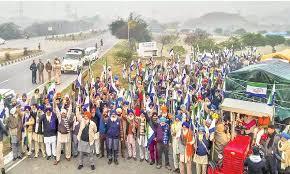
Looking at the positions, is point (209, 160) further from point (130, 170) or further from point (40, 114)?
point (40, 114)

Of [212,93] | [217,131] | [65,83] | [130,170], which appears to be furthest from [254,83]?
[65,83]

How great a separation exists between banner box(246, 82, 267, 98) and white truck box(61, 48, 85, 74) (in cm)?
1731

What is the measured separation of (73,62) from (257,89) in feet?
61.7

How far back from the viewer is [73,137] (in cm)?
1128

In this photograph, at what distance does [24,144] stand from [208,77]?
32.8ft

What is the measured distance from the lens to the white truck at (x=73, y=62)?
99.2ft

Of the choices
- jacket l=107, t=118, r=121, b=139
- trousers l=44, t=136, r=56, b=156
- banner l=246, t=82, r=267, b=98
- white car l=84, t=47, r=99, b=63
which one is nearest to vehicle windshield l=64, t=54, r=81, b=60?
white car l=84, t=47, r=99, b=63

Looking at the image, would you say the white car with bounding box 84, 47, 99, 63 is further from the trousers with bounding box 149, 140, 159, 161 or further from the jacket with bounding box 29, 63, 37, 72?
the trousers with bounding box 149, 140, 159, 161

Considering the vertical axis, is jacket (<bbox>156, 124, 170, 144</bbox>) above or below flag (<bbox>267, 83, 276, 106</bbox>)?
below

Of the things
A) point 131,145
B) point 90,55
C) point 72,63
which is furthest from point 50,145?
point 90,55

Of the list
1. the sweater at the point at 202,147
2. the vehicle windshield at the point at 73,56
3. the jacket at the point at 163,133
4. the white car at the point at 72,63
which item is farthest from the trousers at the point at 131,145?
the vehicle windshield at the point at 73,56

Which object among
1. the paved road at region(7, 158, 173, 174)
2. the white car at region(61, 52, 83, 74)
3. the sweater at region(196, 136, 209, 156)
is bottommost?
the paved road at region(7, 158, 173, 174)

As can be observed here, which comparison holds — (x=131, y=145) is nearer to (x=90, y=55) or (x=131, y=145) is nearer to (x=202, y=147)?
(x=202, y=147)

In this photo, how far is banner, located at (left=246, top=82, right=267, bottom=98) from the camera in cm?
1455
